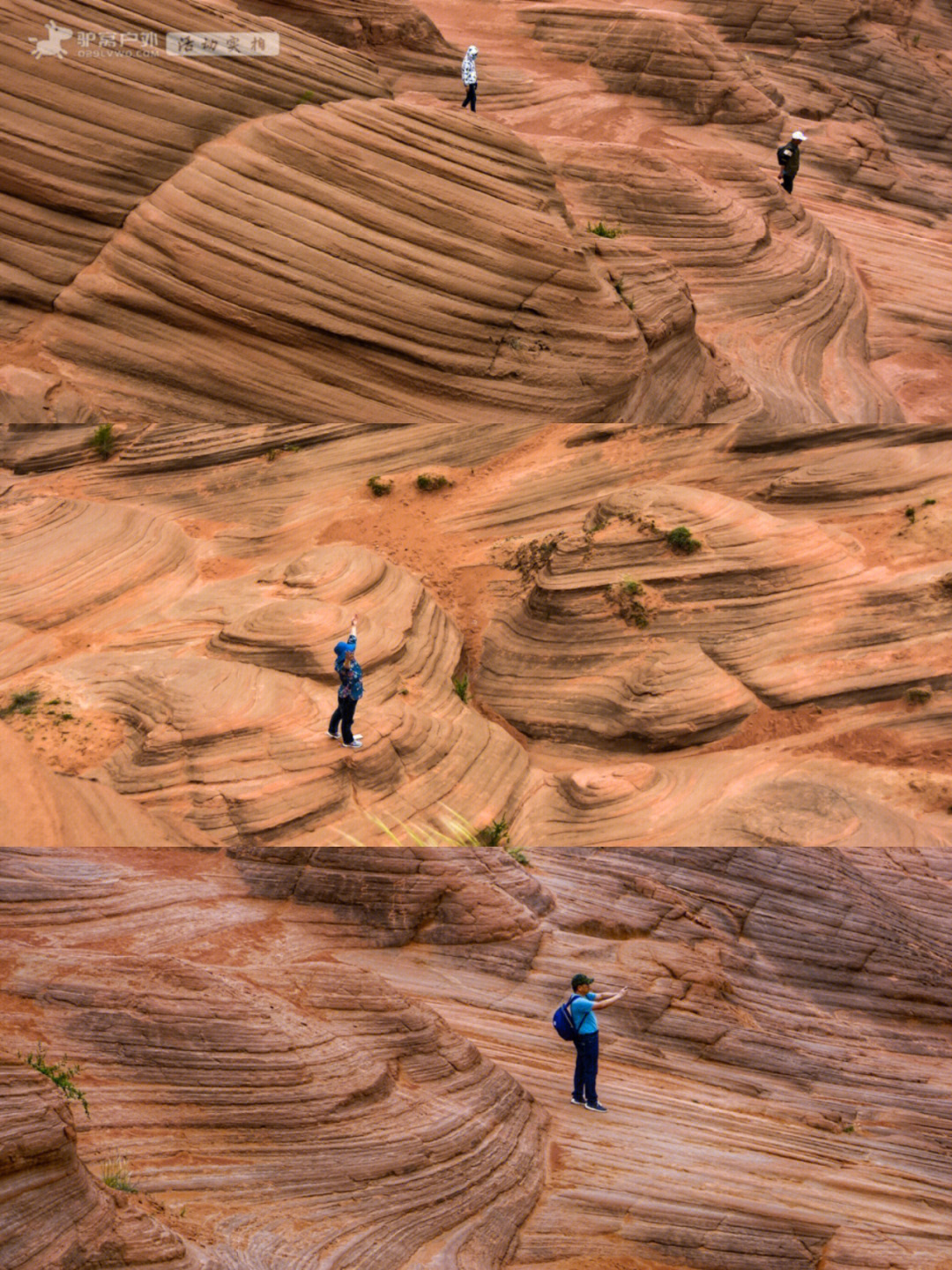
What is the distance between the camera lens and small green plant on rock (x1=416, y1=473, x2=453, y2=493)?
70.1 ft

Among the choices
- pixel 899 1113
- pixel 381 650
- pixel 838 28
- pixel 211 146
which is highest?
pixel 838 28

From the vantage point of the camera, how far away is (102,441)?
20.8 m

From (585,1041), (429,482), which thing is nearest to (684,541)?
(429,482)

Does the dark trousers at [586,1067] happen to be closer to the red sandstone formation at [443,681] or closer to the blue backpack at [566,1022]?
the blue backpack at [566,1022]

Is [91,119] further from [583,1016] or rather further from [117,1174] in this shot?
[117,1174]

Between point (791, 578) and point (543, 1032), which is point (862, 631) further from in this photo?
point (543, 1032)

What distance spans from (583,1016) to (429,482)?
12148 millimetres

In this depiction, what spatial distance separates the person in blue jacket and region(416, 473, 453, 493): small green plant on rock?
740cm

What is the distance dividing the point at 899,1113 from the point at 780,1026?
1330mm

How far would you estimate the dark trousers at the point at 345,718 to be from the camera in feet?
46.1

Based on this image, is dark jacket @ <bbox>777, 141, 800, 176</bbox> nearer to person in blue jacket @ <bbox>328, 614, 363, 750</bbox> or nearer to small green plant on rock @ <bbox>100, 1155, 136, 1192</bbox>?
person in blue jacket @ <bbox>328, 614, 363, 750</bbox>

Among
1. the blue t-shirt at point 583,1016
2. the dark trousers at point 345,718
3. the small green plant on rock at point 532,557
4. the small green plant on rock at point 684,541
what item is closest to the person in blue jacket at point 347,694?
the dark trousers at point 345,718

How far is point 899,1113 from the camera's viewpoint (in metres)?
11.9

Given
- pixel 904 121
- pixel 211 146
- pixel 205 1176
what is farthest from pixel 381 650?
pixel 904 121
